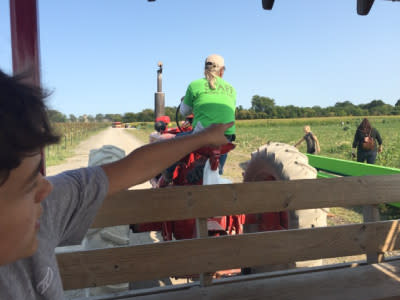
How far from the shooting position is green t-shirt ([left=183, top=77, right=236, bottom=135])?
2.65 metres

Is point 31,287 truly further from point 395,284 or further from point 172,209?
point 395,284

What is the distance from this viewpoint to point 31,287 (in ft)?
2.54

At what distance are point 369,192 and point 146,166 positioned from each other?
63.1 inches

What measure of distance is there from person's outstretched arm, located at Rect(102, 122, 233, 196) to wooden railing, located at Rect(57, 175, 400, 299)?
712 mm

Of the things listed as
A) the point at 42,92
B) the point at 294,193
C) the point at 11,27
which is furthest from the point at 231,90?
the point at 42,92

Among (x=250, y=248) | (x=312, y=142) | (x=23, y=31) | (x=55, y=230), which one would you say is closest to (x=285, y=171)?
(x=250, y=248)

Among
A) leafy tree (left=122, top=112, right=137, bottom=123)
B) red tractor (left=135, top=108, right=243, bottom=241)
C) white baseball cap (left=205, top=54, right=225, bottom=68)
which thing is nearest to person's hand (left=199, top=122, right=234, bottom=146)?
red tractor (left=135, top=108, right=243, bottom=241)

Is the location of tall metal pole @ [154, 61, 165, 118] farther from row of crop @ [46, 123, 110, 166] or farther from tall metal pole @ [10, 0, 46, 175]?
tall metal pole @ [10, 0, 46, 175]

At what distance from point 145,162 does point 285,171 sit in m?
1.98

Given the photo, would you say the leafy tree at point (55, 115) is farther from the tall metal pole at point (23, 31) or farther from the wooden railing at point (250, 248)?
the wooden railing at point (250, 248)

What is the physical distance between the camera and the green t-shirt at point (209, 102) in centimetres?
265

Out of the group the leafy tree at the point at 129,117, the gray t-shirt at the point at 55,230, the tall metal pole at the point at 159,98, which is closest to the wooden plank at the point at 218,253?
the gray t-shirt at the point at 55,230

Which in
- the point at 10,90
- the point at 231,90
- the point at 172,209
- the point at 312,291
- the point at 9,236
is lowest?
the point at 312,291

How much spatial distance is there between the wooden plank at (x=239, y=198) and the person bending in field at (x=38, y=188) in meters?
0.72
